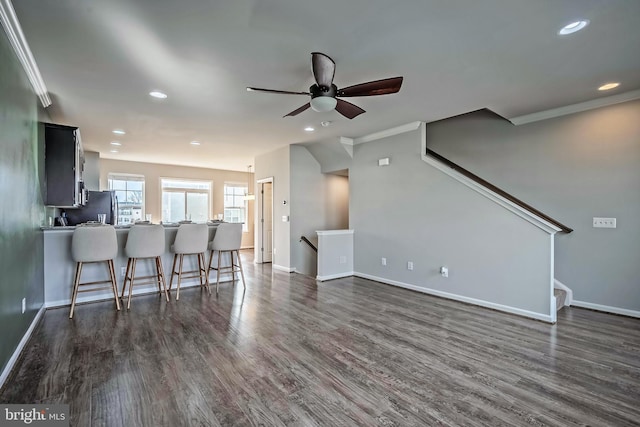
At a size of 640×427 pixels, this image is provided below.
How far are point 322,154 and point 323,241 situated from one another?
1.97 m

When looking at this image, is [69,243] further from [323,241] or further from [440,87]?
[440,87]

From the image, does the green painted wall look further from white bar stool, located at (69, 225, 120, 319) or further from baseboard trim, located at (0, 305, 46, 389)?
white bar stool, located at (69, 225, 120, 319)

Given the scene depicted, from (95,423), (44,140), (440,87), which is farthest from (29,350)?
(440,87)

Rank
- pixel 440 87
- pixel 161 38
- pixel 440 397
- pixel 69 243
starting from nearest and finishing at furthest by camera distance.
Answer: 1. pixel 440 397
2. pixel 161 38
3. pixel 440 87
4. pixel 69 243

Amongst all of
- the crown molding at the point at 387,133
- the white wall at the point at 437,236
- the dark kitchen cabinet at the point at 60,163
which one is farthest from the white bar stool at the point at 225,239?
the crown molding at the point at 387,133

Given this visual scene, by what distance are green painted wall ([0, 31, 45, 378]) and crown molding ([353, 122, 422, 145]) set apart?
4.56 metres

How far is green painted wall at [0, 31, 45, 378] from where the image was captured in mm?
2211

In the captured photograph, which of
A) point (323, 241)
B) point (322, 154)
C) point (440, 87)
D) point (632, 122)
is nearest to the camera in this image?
point (440, 87)

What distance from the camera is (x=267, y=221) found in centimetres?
732

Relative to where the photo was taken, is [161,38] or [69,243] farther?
[69,243]

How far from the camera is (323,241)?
5406mm

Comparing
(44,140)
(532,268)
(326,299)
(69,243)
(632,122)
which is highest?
(632,122)

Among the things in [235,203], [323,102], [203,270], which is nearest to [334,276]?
[203,270]

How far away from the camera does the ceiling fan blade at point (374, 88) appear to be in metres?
2.53
